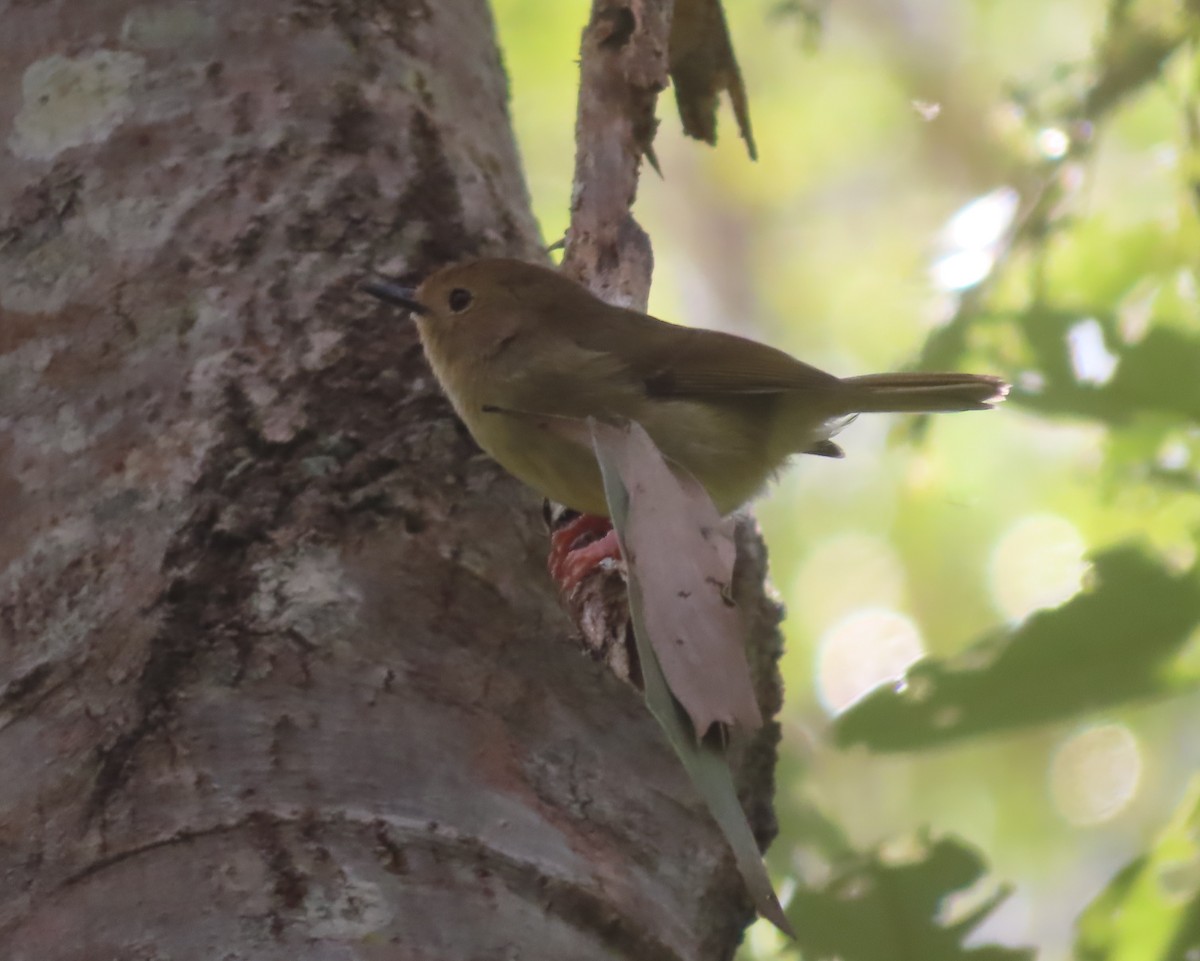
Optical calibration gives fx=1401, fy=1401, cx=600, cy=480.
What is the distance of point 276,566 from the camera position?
1.81 m

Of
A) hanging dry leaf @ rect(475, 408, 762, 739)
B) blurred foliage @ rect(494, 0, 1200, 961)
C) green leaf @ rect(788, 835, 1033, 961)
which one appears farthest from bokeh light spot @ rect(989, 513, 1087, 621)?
hanging dry leaf @ rect(475, 408, 762, 739)

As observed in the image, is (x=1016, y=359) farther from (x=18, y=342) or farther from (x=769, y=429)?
(x=18, y=342)

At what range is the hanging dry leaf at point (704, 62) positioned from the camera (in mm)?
2869

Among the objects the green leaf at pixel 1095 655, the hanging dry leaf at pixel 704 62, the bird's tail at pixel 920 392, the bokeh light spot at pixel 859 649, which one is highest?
the bokeh light spot at pixel 859 649

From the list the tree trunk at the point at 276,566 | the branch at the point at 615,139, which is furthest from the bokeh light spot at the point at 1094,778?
the tree trunk at the point at 276,566

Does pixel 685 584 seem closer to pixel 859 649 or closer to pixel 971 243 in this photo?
pixel 971 243

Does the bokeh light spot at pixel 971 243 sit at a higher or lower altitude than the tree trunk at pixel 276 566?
higher

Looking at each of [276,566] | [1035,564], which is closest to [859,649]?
[1035,564]

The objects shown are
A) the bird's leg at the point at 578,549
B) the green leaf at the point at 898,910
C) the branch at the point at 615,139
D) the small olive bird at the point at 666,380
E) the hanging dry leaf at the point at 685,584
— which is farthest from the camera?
the small olive bird at the point at 666,380

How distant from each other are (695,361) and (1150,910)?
4.47 ft

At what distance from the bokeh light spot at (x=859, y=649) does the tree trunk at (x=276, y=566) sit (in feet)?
13.6

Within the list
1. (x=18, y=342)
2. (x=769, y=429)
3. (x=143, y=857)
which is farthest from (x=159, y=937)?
(x=769, y=429)

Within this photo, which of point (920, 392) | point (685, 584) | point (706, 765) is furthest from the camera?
point (920, 392)

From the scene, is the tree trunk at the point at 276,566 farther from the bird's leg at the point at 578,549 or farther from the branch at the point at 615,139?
the branch at the point at 615,139
